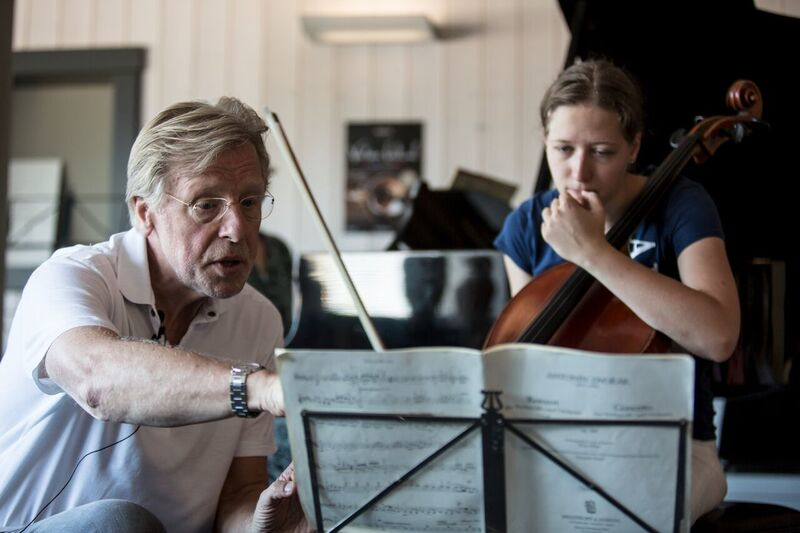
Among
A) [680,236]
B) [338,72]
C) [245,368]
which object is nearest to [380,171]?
[338,72]

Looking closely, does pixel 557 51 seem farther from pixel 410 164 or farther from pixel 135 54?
pixel 135 54

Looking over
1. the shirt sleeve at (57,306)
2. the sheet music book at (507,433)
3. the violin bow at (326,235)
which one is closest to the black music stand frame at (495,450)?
the sheet music book at (507,433)

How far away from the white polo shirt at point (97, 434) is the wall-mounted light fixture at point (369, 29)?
12.7ft

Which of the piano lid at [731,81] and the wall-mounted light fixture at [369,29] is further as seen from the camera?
the wall-mounted light fixture at [369,29]

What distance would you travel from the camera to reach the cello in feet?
5.02

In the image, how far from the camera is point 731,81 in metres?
2.55

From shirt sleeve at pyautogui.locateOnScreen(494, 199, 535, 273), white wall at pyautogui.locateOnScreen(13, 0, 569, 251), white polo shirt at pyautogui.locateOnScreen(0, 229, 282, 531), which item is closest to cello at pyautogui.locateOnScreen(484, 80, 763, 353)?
shirt sleeve at pyautogui.locateOnScreen(494, 199, 535, 273)

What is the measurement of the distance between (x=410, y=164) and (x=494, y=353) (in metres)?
4.47

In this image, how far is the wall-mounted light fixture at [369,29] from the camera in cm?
520

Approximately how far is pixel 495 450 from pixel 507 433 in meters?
0.02

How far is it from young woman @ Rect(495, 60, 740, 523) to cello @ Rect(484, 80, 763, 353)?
0.10 ft

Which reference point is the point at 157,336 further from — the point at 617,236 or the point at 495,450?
the point at 617,236

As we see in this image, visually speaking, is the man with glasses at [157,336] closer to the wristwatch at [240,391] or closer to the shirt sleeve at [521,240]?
the wristwatch at [240,391]

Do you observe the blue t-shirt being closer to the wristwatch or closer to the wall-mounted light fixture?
the wristwatch
